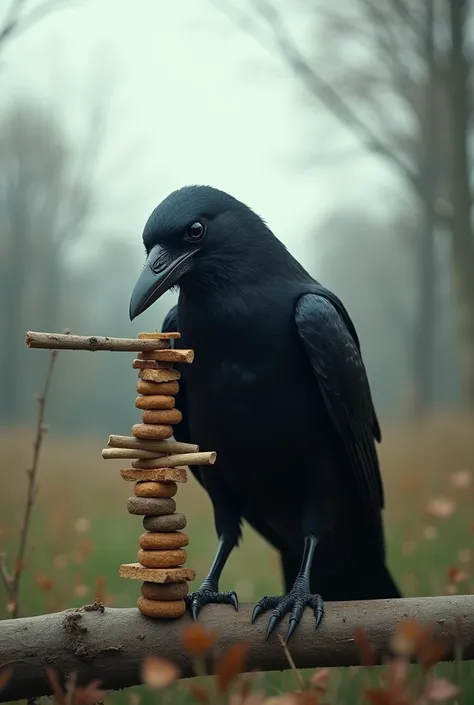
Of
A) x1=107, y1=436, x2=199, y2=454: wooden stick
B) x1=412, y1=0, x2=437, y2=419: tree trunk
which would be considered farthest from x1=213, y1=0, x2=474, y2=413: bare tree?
x1=107, y1=436, x2=199, y2=454: wooden stick

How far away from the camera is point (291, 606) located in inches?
41.9

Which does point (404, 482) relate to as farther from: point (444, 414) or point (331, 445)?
point (331, 445)

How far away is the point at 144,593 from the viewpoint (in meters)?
1.00

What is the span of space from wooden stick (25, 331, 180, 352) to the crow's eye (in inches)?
8.2

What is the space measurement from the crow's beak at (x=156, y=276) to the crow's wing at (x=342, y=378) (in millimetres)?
193

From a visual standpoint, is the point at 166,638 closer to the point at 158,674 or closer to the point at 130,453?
the point at 130,453

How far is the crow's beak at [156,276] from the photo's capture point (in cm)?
104

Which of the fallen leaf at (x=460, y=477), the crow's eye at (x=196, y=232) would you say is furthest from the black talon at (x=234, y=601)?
the fallen leaf at (x=460, y=477)

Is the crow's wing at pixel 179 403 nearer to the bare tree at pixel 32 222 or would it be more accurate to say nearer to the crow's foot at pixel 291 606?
the crow's foot at pixel 291 606

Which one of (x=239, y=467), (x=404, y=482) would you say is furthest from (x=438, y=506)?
(x=239, y=467)

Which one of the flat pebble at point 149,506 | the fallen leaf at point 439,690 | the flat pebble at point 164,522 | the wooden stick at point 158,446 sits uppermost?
the wooden stick at point 158,446

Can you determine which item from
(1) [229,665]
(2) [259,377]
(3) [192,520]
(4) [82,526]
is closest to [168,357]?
(2) [259,377]

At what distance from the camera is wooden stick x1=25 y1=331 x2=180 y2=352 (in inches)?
34.5

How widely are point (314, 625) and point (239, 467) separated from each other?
253mm
